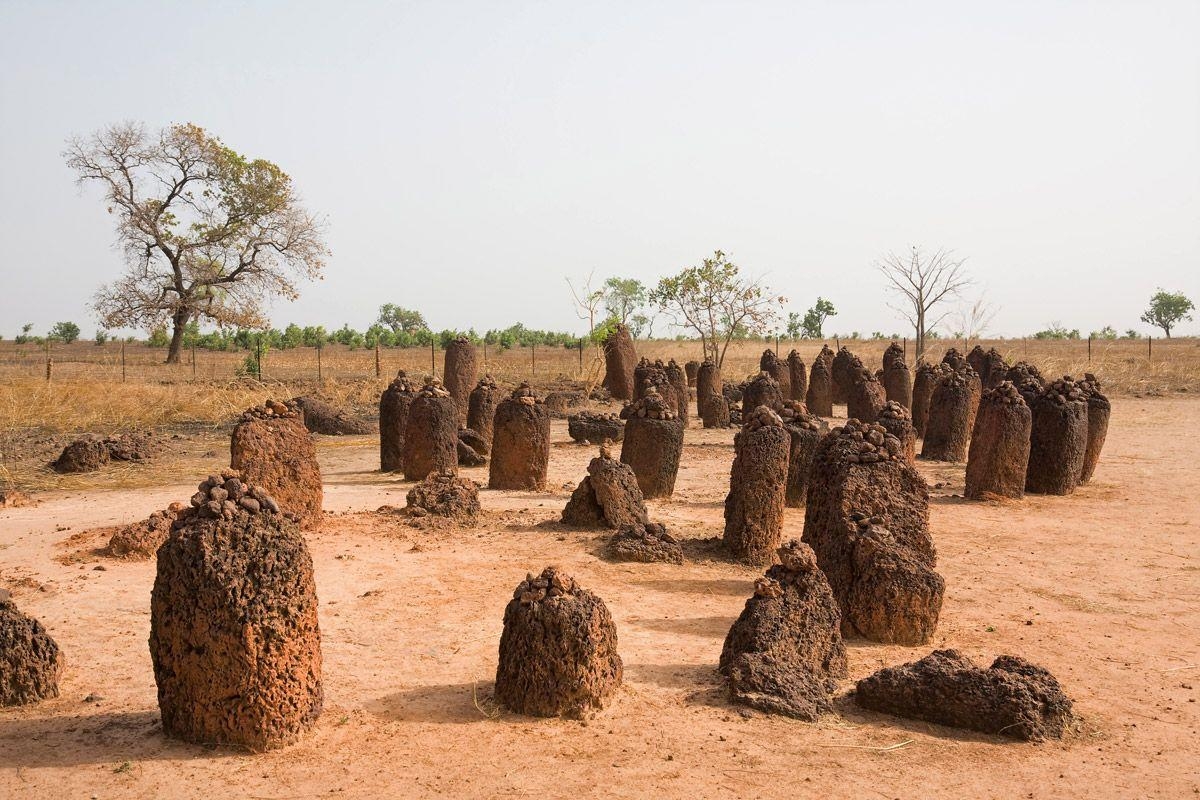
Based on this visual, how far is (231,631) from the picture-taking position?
203 inches

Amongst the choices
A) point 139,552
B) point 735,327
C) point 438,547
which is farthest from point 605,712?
point 735,327

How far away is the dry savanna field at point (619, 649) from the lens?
16.5ft

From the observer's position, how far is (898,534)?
7844mm

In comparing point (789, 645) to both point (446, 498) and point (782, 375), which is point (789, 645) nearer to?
point (446, 498)

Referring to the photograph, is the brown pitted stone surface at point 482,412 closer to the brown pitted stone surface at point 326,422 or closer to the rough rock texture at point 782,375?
the brown pitted stone surface at point 326,422

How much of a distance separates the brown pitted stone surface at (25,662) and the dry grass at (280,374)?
14.3 meters

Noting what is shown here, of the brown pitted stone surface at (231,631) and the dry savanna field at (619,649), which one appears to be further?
the brown pitted stone surface at (231,631)

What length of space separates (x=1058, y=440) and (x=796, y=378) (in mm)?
12421

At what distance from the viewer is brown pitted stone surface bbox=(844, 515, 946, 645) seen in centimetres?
705

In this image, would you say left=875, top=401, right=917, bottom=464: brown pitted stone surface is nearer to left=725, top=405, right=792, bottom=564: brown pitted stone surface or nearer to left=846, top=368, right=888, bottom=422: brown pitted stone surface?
left=725, top=405, right=792, bottom=564: brown pitted stone surface

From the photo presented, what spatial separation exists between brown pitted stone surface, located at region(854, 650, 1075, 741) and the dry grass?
55.8ft

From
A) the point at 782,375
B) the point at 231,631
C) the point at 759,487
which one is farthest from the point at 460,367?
the point at 231,631

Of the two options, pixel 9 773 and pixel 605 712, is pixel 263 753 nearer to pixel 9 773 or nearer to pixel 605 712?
pixel 9 773

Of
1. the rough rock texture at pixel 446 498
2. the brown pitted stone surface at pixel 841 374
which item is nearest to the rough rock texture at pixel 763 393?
the brown pitted stone surface at pixel 841 374
